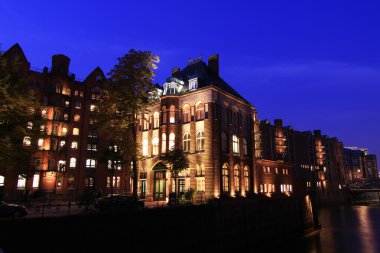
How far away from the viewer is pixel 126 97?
37719mm

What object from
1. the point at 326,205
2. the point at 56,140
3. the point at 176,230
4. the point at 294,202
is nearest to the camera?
the point at 176,230

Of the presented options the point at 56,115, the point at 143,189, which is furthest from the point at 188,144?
the point at 56,115

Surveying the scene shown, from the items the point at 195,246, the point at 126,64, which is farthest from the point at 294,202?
the point at 126,64

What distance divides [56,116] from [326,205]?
90864mm

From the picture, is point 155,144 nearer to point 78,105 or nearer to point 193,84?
point 193,84

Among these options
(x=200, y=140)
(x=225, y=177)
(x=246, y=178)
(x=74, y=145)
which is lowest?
(x=246, y=178)

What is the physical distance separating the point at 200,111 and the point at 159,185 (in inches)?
564

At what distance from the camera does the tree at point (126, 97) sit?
123 ft

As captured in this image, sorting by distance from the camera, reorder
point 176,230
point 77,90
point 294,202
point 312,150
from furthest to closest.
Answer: point 312,150 → point 77,90 → point 294,202 → point 176,230

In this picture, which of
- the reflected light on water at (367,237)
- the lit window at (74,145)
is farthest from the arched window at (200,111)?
the lit window at (74,145)

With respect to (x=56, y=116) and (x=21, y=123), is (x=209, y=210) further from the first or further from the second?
(x=56, y=116)

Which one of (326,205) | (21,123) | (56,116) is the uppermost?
(56,116)

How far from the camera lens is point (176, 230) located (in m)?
30.3

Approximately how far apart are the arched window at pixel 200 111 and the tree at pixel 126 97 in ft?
36.2
